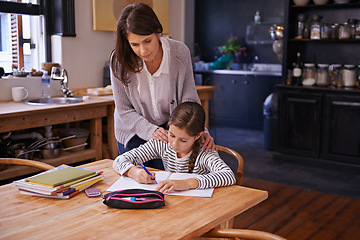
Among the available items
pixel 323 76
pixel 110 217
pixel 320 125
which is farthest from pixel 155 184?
pixel 323 76

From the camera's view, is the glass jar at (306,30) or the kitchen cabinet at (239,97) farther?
the kitchen cabinet at (239,97)

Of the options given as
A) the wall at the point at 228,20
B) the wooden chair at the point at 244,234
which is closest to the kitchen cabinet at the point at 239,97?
the wall at the point at 228,20

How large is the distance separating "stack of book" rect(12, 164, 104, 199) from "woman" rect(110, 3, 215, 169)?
429mm

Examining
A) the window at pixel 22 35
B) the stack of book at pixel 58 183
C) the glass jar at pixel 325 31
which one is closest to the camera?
the stack of book at pixel 58 183

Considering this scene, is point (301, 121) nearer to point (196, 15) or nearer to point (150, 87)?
point (150, 87)

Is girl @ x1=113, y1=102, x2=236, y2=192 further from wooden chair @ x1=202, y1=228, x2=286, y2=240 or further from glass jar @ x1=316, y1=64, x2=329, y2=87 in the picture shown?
glass jar @ x1=316, y1=64, x2=329, y2=87

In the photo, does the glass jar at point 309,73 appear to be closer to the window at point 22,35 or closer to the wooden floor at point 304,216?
the wooden floor at point 304,216

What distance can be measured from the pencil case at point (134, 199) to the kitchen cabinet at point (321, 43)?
12.1 feet

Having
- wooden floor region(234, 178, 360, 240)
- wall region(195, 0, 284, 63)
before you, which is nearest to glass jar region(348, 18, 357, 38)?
wooden floor region(234, 178, 360, 240)

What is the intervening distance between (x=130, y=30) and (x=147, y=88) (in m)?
0.36

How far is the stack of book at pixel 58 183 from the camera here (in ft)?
5.02

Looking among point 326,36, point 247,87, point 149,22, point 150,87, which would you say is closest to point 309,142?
point 326,36

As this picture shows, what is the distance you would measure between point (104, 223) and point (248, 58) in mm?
6308

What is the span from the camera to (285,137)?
15.9ft
